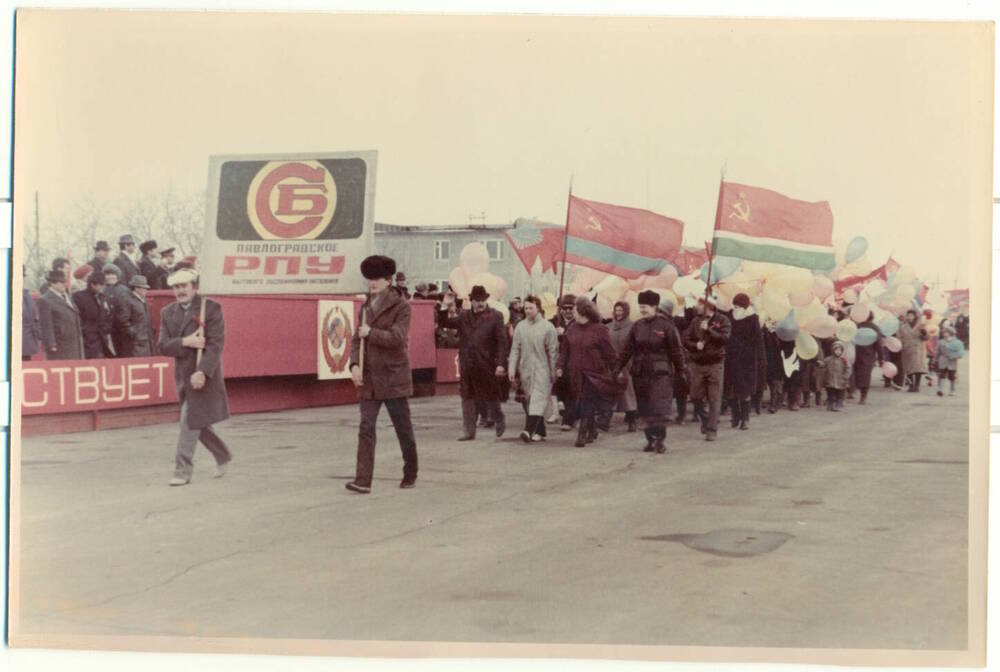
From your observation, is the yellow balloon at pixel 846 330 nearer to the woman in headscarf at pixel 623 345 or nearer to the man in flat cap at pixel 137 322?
the woman in headscarf at pixel 623 345

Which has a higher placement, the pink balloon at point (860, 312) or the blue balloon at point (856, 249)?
the blue balloon at point (856, 249)

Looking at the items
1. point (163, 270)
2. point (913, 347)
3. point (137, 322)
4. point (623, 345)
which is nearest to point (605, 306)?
point (623, 345)

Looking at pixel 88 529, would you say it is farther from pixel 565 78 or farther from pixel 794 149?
pixel 794 149

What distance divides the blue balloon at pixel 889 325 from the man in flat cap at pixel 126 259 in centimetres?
469

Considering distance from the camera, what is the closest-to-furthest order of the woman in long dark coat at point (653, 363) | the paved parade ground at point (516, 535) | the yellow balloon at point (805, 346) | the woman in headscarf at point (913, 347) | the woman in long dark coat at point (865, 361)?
the paved parade ground at point (516, 535) → the woman in headscarf at point (913, 347) → the woman in long dark coat at point (865, 361) → the yellow balloon at point (805, 346) → the woman in long dark coat at point (653, 363)

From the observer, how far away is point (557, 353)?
32.6ft

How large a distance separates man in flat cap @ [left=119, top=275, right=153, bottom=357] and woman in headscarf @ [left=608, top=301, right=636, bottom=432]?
3.06 meters

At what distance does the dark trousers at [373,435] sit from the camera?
8.95m

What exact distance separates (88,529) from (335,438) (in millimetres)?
1621

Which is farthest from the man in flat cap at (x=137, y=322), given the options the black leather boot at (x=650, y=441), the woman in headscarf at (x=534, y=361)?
the black leather boot at (x=650, y=441)

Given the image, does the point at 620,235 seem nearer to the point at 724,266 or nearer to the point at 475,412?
the point at 724,266

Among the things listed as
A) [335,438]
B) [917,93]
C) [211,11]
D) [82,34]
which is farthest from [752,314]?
[82,34]

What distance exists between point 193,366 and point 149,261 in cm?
73

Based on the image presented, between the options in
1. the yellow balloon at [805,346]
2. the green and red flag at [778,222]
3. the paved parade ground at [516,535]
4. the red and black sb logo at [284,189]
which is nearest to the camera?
the paved parade ground at [516,535]
